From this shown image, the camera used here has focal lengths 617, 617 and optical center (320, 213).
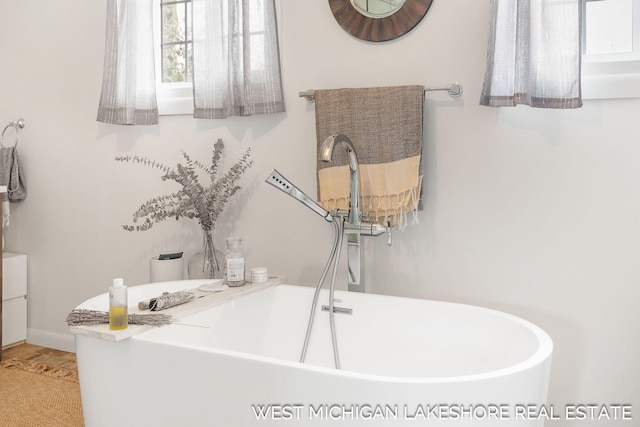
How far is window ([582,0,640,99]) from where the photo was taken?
6.59 feet

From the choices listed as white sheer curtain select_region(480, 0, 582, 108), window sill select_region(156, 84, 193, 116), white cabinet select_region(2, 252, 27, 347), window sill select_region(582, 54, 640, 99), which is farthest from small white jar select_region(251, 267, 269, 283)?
white cabinet select_region(2, 252, 27, 347)

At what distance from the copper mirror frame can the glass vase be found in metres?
1.04

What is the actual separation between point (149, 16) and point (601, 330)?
7.57 feet

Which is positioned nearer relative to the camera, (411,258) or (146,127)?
(411,258)

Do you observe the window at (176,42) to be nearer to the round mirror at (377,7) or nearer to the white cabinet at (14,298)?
the round mirror at (377,7)

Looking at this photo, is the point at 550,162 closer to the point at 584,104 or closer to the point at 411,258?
the point at 584,104

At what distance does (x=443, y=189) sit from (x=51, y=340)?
2.28m

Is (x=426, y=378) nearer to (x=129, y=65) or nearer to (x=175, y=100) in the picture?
(x=175, y=100)

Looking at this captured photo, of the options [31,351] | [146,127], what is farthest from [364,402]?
[31,351]

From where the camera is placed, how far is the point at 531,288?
7.24ft

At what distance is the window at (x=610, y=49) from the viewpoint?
2010 mm

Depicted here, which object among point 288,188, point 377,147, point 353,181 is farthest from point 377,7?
point 288,188

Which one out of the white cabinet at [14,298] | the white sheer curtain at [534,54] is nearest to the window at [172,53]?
the white cabinet at [14,298]

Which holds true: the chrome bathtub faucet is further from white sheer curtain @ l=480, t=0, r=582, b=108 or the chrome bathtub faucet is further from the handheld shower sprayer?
white sheer curtain @ l=480, t=0, r=582, b=108
